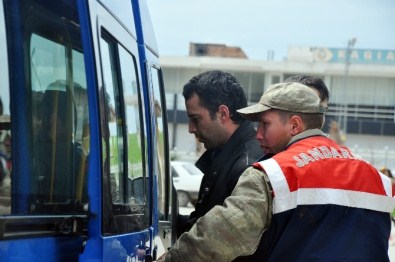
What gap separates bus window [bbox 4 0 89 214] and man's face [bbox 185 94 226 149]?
1586mm

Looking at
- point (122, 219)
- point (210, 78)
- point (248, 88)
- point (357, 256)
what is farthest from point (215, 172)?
point (248, 88)

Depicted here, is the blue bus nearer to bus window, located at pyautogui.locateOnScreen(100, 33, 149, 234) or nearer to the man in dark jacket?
bus window, located at pyautogui.locateOnScreen(100, 33, 149, 234)

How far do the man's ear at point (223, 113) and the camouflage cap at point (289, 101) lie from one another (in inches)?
36.8

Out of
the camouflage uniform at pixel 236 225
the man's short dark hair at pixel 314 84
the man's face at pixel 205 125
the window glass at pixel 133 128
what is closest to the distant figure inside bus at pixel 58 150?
the camouflage uniform at pixel 236 225

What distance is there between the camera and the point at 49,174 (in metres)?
2.63

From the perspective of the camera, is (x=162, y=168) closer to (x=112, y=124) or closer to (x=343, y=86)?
(x=112, y=124)

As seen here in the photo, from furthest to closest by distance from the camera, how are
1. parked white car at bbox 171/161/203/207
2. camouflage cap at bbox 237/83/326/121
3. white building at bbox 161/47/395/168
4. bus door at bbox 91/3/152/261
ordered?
white building at bbox 161/47/395/168, parked white car at bbox 171/161/203/207, camouflage cap at bbox 237/83/326/121, bus door at bbox 91/3/152/261

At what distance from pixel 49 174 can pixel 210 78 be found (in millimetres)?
1944

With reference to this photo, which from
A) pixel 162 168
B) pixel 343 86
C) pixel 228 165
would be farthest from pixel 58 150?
pixel 343 86

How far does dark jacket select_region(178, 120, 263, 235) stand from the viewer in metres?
3.94

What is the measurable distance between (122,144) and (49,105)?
80 cm

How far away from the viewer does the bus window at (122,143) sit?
295cm

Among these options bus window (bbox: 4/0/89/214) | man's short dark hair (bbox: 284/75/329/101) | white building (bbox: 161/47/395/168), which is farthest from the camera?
white building (bbox: 161/47/395/168)

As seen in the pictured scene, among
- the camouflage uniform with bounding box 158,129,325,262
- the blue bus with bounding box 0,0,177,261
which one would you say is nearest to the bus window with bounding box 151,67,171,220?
the blue bus with bounding box 0,0,177,261
